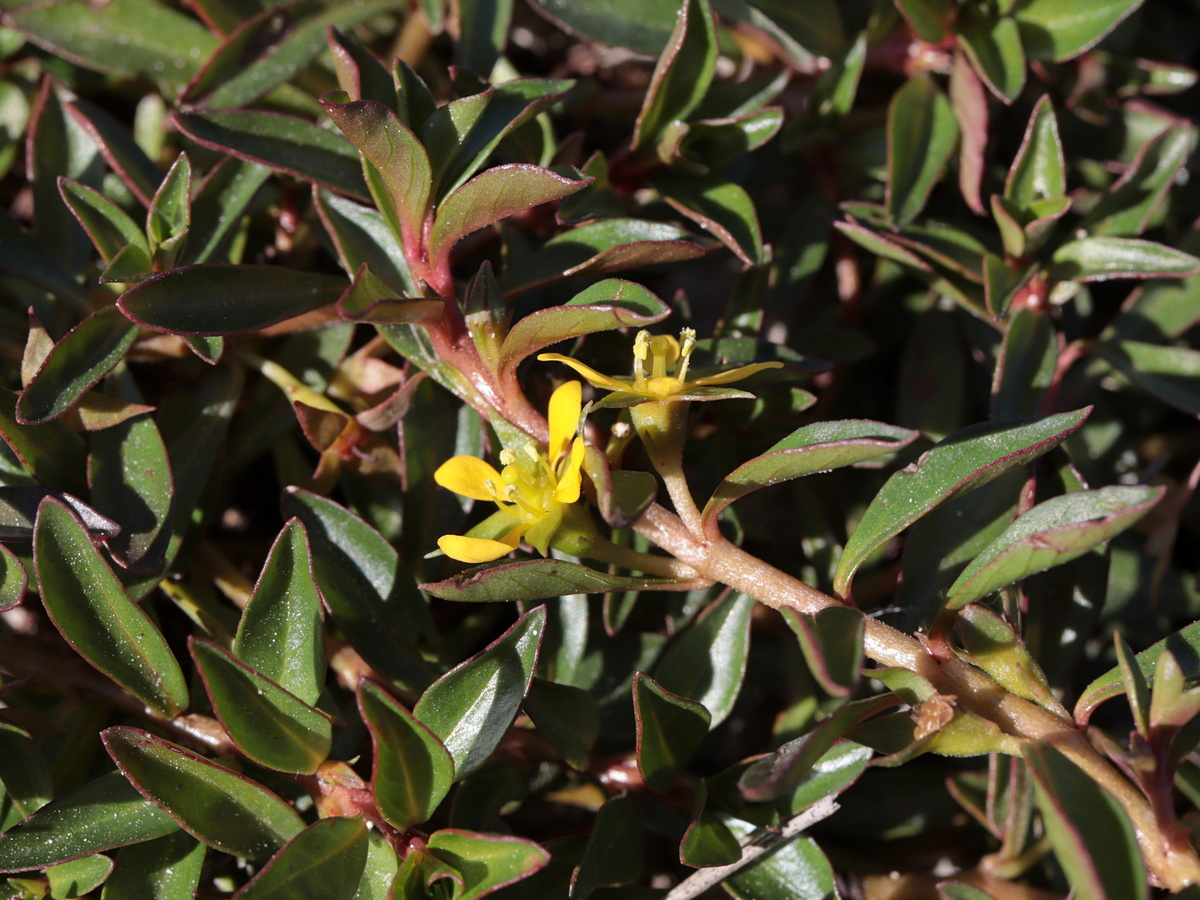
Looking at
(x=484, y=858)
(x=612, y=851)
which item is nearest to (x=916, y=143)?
(x=612, y=851)

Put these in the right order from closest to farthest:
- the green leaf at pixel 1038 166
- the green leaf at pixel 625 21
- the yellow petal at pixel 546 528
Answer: the yellow petal at pixel 546 528, the green leaf at pixel 1038 166, the green leaf at pixel 625 21

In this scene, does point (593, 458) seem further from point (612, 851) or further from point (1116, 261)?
point (1116, 261)

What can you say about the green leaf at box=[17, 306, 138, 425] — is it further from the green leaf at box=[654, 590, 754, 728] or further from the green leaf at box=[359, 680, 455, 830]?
the green leaf at box=[654, 590, 754, 728]

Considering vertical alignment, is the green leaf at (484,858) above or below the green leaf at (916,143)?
below

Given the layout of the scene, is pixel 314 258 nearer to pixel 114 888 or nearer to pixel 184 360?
pixel 184 360

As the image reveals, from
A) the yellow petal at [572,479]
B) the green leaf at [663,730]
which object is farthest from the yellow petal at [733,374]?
the green leaf at [663,730]

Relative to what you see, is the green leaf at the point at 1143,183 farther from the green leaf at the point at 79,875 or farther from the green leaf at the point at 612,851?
the green leaf at the point at 79,875
